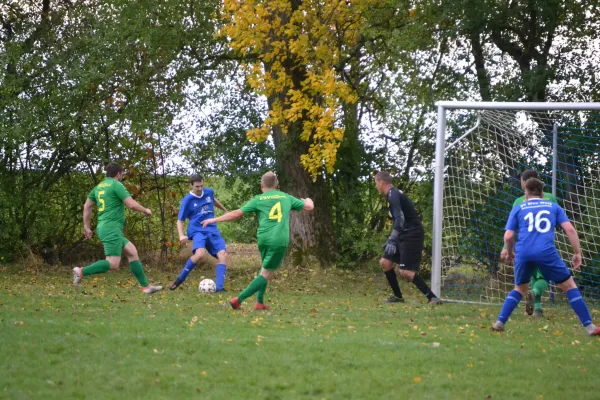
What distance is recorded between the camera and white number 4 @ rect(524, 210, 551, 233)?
29.0ft

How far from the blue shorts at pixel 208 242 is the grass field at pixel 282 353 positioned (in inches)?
77.9

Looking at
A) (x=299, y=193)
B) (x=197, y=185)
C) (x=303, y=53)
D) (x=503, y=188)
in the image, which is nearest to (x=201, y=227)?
(x=197, y=185)

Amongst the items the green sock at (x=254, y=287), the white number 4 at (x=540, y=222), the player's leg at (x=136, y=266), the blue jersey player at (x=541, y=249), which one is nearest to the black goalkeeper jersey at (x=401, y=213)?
the green sock at (x=254, y=287)

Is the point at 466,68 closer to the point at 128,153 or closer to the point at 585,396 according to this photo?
the point at 128,153

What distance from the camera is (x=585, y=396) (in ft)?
19.9

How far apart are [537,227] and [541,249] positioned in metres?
0.23

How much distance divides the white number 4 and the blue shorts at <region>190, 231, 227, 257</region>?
5.88 metres

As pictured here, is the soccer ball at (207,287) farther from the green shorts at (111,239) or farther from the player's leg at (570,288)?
the player's leg at (570,288)

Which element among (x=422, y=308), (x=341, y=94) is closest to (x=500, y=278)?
(x=422, y=308)

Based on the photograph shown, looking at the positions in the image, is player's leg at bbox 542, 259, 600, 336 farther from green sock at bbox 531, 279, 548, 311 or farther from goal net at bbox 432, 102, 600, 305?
goal net at bbox 432, 102, 600, 305

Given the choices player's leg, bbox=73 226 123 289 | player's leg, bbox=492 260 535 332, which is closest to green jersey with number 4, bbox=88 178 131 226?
player's leg, bbox=73 226 123 289

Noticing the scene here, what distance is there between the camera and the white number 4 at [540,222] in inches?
348

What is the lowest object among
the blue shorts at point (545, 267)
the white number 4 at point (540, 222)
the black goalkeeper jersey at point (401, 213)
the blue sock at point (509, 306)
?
the blue sock at point (509, 306)

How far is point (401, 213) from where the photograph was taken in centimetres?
1174
